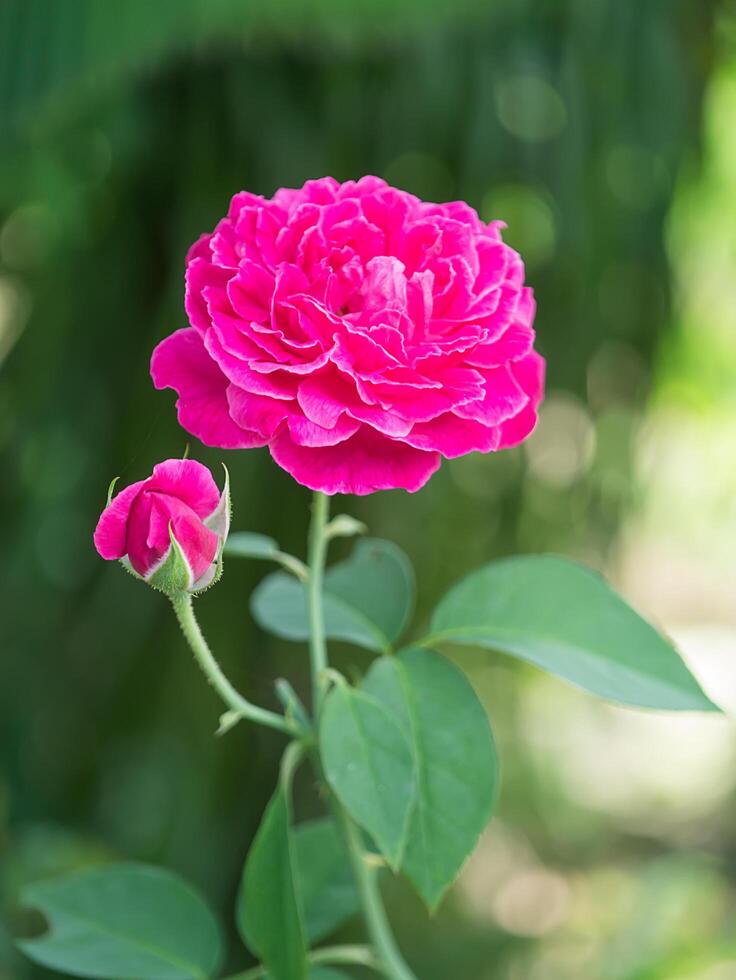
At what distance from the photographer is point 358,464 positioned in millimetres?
275

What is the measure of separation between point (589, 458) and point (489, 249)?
0.91m

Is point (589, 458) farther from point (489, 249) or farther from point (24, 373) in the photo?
point (489, 249)

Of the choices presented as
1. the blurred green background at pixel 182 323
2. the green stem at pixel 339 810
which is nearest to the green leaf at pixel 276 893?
the green stem at pixel 339 810

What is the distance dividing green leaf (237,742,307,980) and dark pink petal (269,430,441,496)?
89mm

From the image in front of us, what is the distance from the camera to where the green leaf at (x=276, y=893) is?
30cm

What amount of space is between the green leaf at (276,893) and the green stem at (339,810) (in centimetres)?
2

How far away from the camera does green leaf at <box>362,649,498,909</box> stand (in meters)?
0.29

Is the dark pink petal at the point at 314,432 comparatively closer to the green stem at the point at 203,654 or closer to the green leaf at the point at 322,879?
the green stem at the point at 203,654

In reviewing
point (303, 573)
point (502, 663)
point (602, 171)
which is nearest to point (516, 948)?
point (502, 663)

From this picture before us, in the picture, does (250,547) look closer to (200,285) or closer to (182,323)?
(200,285)

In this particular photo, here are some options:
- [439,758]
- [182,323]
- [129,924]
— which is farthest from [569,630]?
[182,323]

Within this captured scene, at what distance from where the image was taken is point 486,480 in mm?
1222

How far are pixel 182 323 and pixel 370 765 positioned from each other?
693mm

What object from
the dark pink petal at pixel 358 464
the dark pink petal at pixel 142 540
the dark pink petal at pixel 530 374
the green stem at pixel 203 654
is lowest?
the green stem at pixel 203 654
